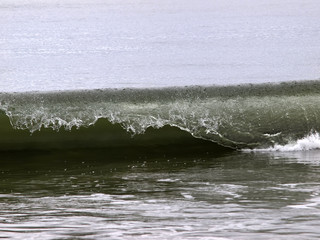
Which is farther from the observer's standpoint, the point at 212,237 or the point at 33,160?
the point at 33,160

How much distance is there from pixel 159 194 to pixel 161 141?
2.75 meters

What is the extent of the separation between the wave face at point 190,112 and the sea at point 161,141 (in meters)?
0.02

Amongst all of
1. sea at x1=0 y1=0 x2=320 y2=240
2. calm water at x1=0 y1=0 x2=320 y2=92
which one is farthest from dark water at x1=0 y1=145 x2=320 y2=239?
calm water at x1=0 y1=0 x2=320 y2=92

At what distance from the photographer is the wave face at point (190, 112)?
980 cm

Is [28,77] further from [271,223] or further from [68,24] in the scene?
[68,24]

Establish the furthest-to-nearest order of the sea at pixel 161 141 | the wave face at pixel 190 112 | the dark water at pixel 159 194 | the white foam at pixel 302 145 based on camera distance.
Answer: the wave face at pixel 190 112 < the white foam at pixel 302 145 < the sea at pixel 161 141 < the dark water at pixel 159 194

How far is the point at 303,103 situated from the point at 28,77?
19.4ft

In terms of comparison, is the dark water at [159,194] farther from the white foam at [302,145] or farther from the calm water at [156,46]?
the calm water at [156,46]

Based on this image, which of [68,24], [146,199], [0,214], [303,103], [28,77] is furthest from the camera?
[68,24]

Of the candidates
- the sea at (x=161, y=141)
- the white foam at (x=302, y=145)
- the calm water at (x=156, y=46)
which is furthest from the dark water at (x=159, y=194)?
the calm water at (x=156, y=46)

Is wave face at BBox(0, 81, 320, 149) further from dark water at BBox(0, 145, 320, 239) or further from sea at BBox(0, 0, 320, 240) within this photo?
dark water at BBox(0, 145, 320, 239)

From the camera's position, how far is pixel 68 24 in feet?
83.9

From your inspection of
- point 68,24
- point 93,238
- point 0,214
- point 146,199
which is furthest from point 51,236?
point 68,24

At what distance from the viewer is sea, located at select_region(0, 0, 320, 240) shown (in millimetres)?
6109
